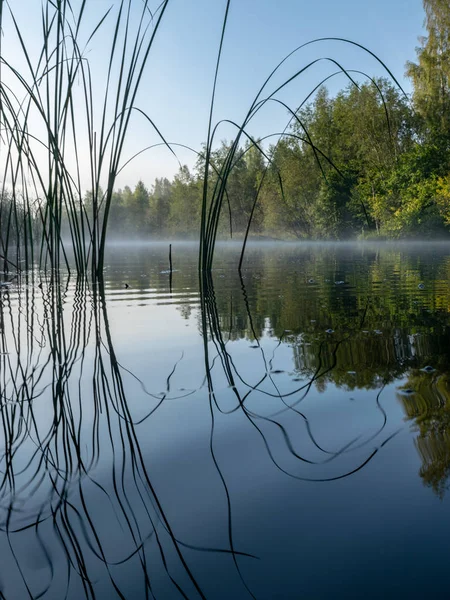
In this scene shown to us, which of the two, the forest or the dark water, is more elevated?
the forest

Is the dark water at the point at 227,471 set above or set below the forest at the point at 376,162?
below

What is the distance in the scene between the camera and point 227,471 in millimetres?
712

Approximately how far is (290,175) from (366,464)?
105 ft

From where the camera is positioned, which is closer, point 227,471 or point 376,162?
point 227,471

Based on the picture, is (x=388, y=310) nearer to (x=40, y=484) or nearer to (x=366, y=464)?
(x=366, y=464)

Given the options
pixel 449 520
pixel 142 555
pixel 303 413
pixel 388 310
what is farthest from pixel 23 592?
pixel 388 310

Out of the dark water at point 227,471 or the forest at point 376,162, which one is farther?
the forest at point 376,162

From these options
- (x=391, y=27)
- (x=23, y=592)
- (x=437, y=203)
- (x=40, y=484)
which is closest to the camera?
(x=23, y=592)

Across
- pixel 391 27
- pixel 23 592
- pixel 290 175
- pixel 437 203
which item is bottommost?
pixel 23 592

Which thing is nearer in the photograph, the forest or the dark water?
the dark water

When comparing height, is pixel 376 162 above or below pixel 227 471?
above

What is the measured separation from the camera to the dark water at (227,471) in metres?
0.49

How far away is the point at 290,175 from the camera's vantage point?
31.6 meters

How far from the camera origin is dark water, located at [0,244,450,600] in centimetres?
49
